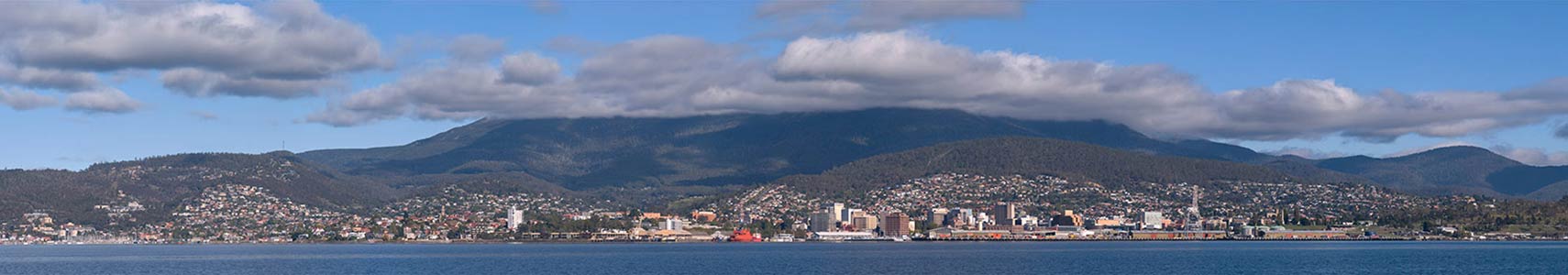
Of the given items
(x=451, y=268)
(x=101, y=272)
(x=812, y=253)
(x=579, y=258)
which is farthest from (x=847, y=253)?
(x=101, y=272)

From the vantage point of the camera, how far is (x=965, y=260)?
130 m

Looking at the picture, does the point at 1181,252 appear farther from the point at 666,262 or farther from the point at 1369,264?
the point at 666,262

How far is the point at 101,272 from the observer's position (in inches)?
4764

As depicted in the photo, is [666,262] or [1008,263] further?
[666,262]

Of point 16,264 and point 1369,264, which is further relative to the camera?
point 16,264

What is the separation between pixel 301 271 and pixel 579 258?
29518 mm

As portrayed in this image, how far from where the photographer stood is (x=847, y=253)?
153 metres

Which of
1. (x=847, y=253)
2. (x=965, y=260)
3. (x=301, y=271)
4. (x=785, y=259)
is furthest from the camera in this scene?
(x=847, y=253)

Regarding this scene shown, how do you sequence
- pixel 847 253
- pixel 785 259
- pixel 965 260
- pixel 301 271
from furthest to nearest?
pixel 847 253 → pixel 785 259 → pixel 965 260 → pixel 301 271

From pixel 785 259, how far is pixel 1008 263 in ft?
→ 71.2

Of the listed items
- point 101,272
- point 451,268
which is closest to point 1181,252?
point 451,268

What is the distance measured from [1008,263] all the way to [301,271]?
1927 inches

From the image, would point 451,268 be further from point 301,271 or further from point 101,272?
point 101,272

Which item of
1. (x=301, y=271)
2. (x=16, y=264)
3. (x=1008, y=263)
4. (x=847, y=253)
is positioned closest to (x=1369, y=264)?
(x=1008, y=263)
